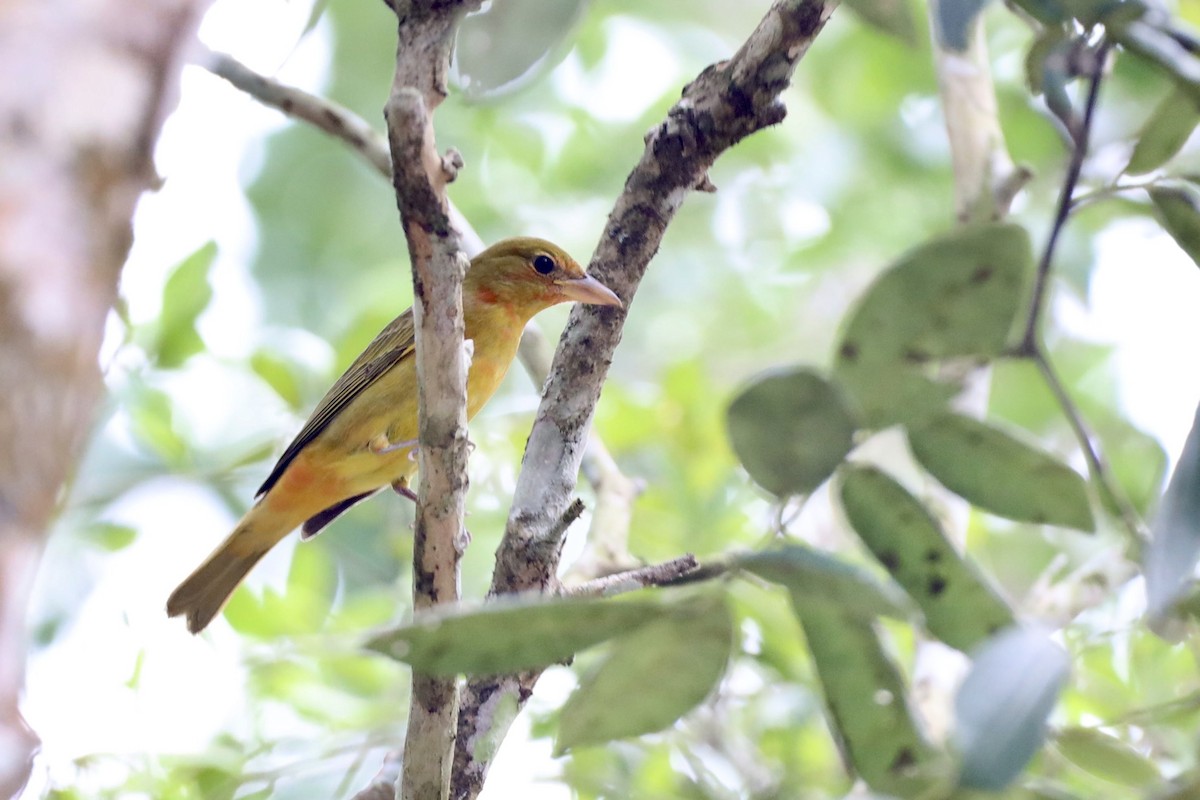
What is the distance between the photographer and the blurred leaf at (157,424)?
141 inches

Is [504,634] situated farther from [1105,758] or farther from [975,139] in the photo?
[975,139]

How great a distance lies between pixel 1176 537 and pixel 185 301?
2.78 metres

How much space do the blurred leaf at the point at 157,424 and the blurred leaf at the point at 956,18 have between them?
278cm

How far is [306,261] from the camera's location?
7.10 metres

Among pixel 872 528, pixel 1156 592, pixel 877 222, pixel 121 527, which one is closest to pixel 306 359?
pixel 121 527

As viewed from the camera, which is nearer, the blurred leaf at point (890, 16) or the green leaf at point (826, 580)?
the green leaf at point (826, 580)

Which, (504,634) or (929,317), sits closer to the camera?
(504,634)

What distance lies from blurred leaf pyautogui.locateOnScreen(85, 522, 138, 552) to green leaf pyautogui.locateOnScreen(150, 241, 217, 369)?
2.11ft

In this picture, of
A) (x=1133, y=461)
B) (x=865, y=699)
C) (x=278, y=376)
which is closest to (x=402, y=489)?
(x=278, y=376)

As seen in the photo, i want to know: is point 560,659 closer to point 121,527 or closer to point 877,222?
point 121,527

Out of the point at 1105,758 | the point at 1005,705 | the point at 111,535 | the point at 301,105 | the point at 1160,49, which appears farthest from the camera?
the point at 111,535

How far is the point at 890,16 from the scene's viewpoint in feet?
6.41

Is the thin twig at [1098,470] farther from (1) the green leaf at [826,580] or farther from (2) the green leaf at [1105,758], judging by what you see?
(2) the green leaf at [1105,758]

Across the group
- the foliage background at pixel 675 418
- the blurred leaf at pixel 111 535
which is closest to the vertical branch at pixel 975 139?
the foliage background at pixel 675 418
